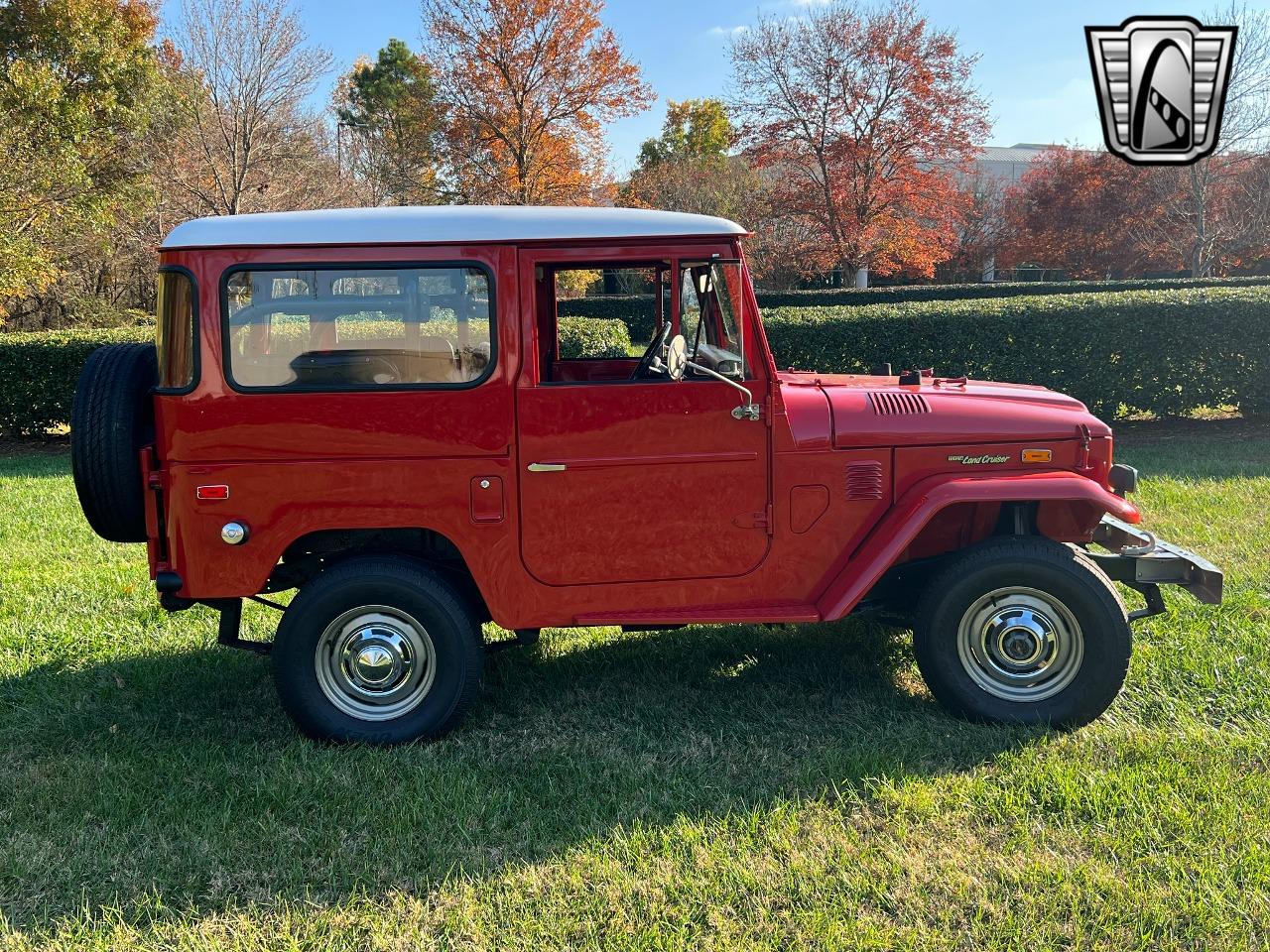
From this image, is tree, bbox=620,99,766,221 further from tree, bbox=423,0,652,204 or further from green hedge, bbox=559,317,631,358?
green hedge, bbox=559,317,631,358

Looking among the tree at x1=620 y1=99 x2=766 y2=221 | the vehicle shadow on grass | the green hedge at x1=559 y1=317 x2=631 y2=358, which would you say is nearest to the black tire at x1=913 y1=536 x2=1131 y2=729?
the vehicle shadow on grass

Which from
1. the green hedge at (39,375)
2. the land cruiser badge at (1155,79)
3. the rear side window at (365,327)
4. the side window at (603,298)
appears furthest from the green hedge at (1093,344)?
the green hedge at (39,375)

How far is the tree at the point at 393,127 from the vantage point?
Result: 1063 inches

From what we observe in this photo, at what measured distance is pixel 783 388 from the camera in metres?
4.26

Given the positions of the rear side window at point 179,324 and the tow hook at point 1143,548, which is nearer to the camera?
the rear side window at point 179,324

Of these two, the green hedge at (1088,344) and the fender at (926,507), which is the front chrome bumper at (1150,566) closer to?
the fender at (926,507)

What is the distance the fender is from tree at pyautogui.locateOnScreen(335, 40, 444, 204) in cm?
2405

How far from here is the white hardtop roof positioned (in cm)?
383

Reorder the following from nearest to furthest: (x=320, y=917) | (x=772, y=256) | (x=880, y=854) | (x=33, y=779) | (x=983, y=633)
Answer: (x=320, y=917) < (x=880, y=854) < (x=33, y=779) < (x=983, y=633) < (x=772, y=256)

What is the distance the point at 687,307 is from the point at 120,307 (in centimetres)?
2348

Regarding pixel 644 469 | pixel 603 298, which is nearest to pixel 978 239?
pixel 603 298

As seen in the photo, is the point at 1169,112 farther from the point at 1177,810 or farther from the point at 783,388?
the point at 1177,810

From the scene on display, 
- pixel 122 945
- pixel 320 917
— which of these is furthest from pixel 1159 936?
pixel 122 945

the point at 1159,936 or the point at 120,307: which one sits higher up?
the point at 120,307
